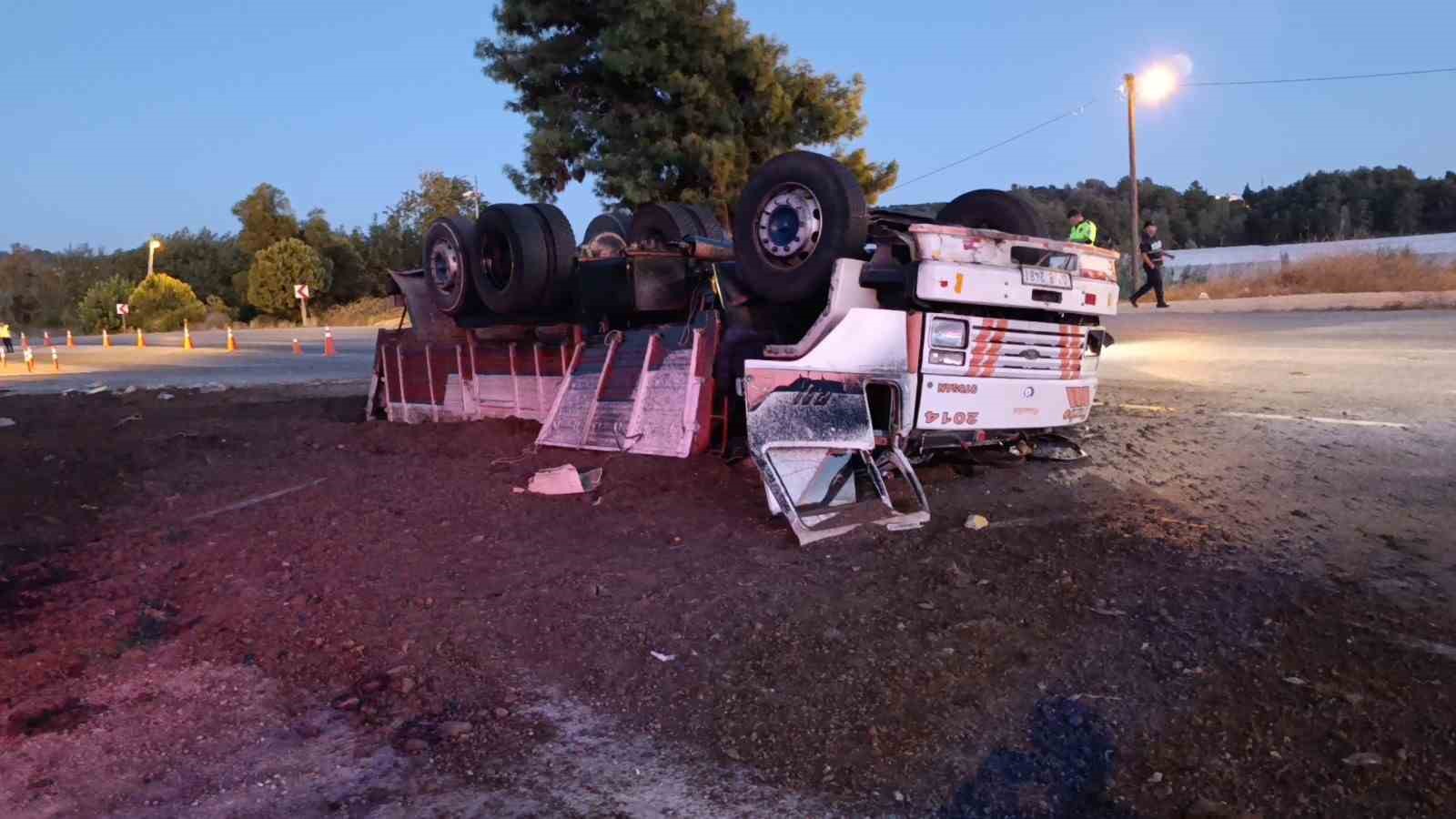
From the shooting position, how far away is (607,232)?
861 cm

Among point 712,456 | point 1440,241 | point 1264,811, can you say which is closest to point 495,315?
point 712,456

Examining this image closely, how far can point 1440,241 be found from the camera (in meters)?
30.9

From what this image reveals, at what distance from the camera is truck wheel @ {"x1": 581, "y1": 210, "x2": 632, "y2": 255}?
785 cm

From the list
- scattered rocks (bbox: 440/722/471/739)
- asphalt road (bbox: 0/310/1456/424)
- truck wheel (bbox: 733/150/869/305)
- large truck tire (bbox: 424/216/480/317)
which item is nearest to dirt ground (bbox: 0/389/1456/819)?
scattered rocks (bbox: 440/722/471/739)

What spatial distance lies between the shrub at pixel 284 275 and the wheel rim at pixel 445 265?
50.7m

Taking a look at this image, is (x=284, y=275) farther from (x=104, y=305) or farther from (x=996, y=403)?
(x=996, y=403)

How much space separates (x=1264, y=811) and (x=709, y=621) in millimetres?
2000

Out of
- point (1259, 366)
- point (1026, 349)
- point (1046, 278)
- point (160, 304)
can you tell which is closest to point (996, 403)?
point (1026, 349)

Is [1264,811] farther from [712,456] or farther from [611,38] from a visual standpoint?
[611,38]

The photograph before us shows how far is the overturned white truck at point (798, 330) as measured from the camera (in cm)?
524

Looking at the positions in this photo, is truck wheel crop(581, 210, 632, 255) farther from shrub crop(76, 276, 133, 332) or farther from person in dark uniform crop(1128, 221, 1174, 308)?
shrub crop(76, 276, 133, 332)

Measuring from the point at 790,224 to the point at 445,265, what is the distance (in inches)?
135

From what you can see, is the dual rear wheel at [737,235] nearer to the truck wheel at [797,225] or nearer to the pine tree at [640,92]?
the truck wheel at [797,225]

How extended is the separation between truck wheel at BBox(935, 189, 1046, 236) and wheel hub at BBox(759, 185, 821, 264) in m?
1.43
